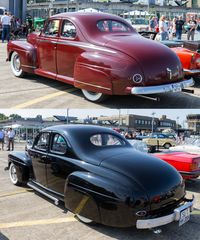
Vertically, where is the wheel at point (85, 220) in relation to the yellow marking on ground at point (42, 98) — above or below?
below

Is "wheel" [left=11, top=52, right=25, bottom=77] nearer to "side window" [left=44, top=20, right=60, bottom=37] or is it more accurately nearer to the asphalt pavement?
the asphalt pavement

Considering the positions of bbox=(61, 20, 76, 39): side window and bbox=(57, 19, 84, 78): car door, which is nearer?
bbox=(57, 19, 84, 78): car door

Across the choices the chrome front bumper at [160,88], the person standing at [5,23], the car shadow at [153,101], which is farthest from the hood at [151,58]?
the person standing at [5,23]

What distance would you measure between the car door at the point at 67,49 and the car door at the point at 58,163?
8.48ft

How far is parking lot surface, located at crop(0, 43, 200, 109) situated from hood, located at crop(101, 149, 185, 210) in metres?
2.84

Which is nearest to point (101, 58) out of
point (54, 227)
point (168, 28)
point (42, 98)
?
point (42, 98)

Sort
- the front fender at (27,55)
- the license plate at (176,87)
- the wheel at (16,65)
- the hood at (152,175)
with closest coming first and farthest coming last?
the hood at (152,175), the license plate at (176,87), the front fender at (27,55), the wheel at (16,65)

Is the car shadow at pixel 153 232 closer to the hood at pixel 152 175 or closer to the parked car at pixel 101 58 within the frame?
the hood at pixel 152 175

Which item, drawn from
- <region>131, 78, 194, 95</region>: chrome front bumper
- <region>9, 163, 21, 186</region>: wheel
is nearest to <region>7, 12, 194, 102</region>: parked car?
<region>131, 78, 194, 95</region>: chrome front bumper

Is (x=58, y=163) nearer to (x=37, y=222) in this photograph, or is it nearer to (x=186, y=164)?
(x=37, y=222)

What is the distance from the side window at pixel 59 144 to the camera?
5.44 m

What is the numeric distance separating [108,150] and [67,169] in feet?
2.14

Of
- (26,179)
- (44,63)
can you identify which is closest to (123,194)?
(26,179)

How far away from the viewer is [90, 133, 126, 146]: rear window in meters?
5.45
